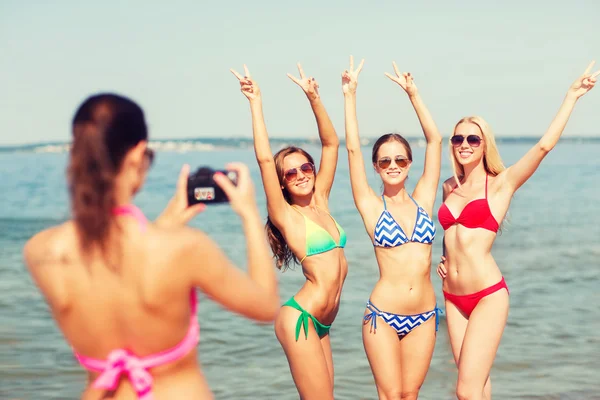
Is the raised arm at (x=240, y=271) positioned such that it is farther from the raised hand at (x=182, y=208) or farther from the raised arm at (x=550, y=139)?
the raised arm at (x=550, y=139)

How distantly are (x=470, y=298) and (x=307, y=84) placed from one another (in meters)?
1.95

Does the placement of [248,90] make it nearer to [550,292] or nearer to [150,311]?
[150,311]

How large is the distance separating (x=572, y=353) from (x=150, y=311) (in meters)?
7.77

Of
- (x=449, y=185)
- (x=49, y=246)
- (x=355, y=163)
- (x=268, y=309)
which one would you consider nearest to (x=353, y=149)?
(x=355, y=163)

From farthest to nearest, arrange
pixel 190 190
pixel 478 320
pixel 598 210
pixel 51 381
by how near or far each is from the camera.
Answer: pixel 598 210, pixel 51 381, pixel 478 320, pixel 190 190

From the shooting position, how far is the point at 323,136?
557 cm

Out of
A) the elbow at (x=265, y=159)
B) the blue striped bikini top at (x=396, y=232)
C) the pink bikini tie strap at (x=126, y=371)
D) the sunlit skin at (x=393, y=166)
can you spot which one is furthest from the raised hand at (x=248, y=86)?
the pink bikini tie strap at (x=126, y=371)

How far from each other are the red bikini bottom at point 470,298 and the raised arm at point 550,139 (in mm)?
730

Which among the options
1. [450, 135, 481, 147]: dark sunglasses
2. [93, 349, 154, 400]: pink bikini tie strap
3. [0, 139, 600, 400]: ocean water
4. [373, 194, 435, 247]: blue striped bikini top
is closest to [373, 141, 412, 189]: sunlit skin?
[373, 194, 435, 247]: blue striped bikini top

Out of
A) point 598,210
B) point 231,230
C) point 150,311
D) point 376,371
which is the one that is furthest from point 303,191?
point 598,210

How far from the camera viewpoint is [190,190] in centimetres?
288

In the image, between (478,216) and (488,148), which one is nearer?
(478,216)

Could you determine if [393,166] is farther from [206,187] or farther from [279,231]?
[206,187]

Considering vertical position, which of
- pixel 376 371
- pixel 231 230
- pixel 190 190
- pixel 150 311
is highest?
pixel 190 190
